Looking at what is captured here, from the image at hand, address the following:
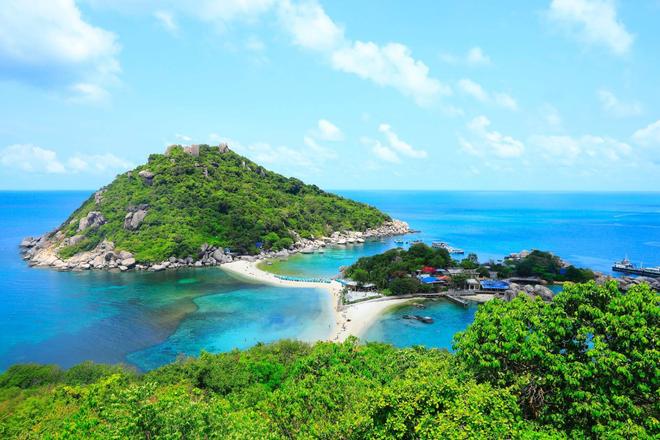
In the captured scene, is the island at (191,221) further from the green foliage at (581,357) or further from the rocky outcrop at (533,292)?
the green foliage at (581,357)

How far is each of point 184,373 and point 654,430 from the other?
66.7ft

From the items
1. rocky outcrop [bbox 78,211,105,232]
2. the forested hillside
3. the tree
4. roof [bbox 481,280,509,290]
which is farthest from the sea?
the forested hillside

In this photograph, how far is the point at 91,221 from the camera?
71188mm

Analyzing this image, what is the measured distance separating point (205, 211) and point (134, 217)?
1319 centimetres

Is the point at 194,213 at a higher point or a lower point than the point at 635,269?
higher

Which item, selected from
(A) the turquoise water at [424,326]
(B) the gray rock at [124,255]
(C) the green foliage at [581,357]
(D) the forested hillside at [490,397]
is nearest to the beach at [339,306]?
(A) the turquoise water at [424,326]

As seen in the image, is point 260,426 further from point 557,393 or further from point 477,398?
point 557,393

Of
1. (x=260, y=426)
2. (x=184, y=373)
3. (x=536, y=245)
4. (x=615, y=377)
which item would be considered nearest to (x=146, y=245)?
(x=184, y=373)

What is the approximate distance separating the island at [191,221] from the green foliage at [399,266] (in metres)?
25.1

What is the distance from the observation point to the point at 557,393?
1027cm

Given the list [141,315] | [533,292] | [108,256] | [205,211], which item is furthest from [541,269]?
[108,256]

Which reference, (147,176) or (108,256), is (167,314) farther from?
(147,176)

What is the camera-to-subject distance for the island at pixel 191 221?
63844 millimetres

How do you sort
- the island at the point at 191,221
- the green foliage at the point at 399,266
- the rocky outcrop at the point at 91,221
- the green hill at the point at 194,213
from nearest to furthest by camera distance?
the green foliage at the point at 399,266, the island at the point at 191,221, the green hill at the point at 194,213, the rocky outcrop at the point at 91,221
